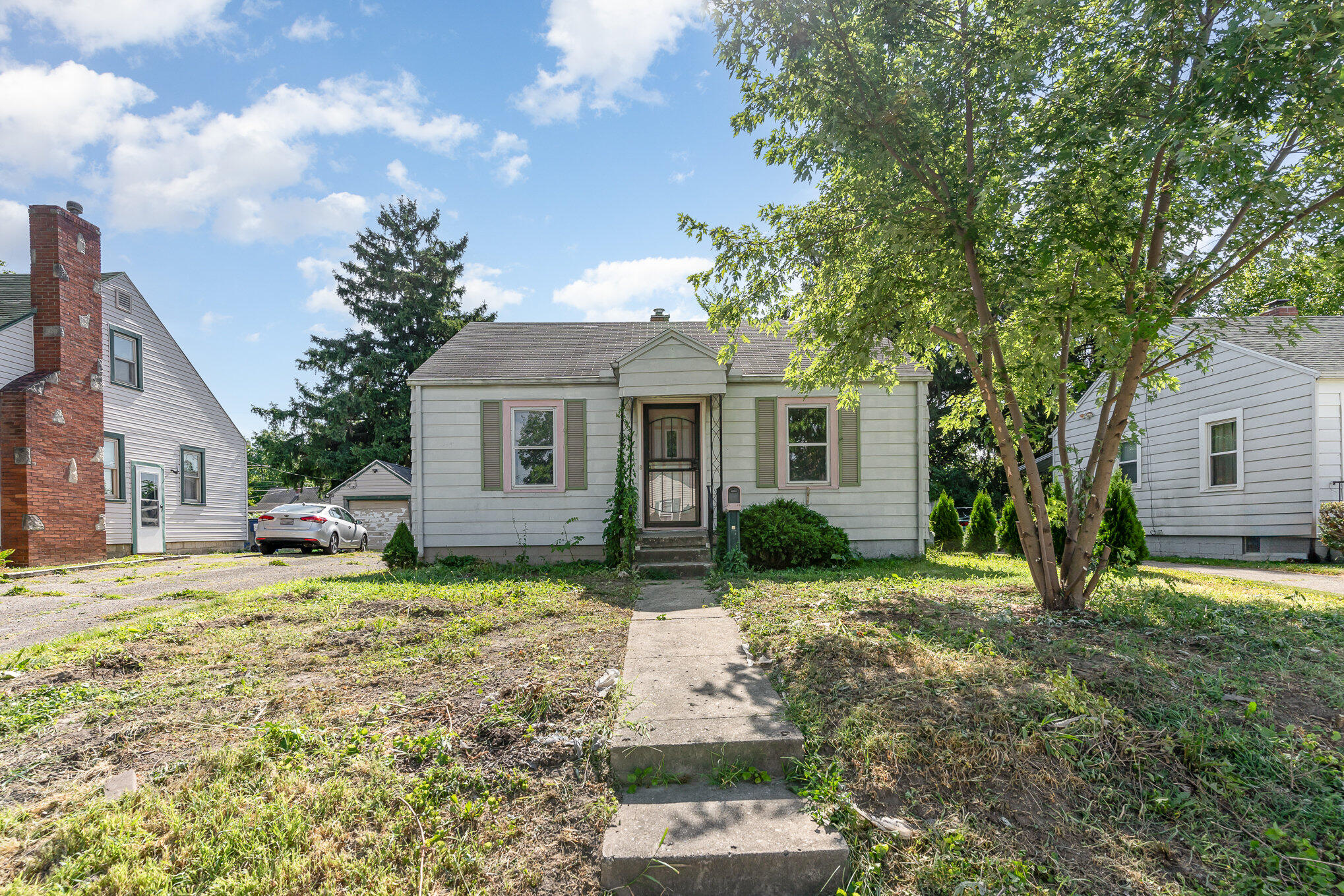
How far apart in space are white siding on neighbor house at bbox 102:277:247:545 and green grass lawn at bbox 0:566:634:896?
1144 centimetres

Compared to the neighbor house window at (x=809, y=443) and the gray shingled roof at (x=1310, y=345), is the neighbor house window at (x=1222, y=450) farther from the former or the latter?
the neighbor house window at (x=809, y=443)

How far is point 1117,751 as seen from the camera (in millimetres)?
2900

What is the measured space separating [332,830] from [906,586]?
228 inches

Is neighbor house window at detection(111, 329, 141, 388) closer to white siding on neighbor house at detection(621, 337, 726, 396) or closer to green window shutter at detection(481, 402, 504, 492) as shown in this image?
green window shutter at detection(481, 402, 504, 492)

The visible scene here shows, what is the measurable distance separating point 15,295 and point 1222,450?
78.9 feet

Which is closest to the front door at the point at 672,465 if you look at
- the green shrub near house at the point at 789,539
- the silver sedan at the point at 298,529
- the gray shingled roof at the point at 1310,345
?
the green shrub near house at the point at 789,539

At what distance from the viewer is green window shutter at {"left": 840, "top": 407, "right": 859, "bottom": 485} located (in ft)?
34.1

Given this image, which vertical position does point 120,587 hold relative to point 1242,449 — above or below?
below

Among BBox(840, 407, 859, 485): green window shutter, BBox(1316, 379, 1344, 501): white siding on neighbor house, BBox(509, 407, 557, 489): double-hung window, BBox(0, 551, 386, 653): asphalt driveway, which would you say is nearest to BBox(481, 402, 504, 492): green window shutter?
BBox(509, 407, 557, 489): double-hung window

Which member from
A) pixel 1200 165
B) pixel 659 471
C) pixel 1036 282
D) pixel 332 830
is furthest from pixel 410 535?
pixel 1200 165

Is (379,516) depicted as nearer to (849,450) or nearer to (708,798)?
(849,450)

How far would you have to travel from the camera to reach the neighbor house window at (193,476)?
15648mm

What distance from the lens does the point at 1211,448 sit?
486 inches

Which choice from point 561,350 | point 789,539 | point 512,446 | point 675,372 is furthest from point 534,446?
point 789,539
